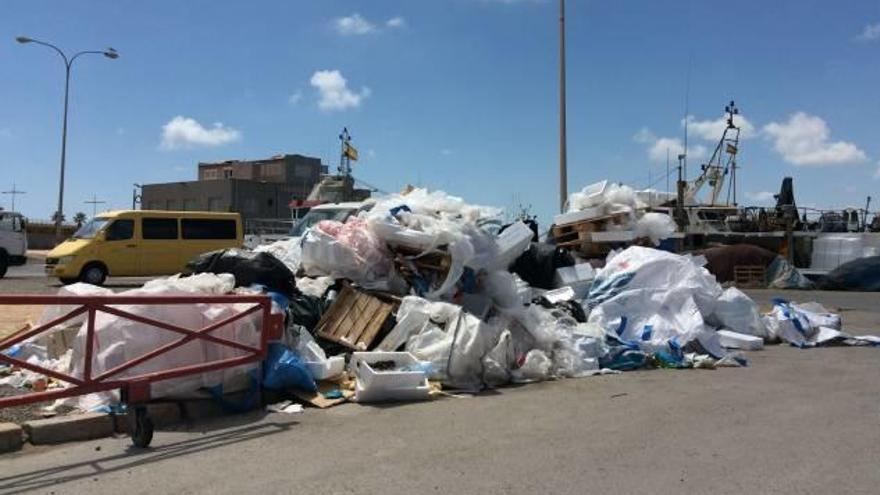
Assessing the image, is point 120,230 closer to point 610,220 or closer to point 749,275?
point 610,220

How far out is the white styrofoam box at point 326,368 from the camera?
7980mm

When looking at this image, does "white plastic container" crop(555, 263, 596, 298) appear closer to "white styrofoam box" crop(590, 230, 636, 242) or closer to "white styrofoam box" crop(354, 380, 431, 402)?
"white styrofoam box" crop(590, 230, 636, 242)

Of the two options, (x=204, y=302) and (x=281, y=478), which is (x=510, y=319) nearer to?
(x=204, y=302)

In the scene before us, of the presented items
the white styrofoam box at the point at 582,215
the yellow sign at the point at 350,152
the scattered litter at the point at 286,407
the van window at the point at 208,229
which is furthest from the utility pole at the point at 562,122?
the yellow sign at the point at 350,152

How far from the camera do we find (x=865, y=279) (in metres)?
26.3

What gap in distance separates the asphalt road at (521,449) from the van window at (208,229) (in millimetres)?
16249

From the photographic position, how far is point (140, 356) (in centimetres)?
684

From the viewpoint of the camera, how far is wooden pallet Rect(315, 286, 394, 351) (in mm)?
9094

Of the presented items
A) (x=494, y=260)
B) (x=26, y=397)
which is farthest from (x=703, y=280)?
(x=26, y=397)

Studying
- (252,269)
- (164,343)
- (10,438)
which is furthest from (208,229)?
(10,438)

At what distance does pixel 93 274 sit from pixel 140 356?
50.4 ft

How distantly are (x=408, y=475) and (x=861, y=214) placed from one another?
1491 inches

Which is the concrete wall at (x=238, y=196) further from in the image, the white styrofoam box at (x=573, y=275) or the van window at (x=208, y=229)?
the white styrofoam box at (x=573, y=275)

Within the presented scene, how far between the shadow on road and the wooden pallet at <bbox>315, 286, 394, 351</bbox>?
228 cm
